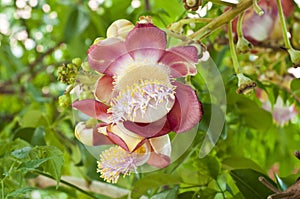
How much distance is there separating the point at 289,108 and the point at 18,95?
75 cm

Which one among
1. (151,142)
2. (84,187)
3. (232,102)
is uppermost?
(151,142)

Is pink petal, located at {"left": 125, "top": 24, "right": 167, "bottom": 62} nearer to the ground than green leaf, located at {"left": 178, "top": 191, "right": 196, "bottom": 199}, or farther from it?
farther from it

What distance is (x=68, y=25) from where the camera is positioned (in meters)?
0.96

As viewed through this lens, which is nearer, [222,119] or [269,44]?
[222,119]

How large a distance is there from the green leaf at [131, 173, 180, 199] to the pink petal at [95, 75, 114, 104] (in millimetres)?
171

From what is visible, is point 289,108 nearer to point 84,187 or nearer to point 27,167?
point 84,187

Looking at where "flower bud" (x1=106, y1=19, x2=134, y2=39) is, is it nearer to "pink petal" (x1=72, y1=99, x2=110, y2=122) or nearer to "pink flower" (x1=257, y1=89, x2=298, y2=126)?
"pink petal" (x1=72, y1=99, x2=110, y2=122)

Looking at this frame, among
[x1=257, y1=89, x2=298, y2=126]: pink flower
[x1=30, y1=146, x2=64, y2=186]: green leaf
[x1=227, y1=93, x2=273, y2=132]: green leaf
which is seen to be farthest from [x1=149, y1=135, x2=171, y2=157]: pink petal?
[x1=257, y1=89, x2=298, y2=126]: pink flower

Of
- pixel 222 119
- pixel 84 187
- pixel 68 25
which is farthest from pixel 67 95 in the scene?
pixel 68 25

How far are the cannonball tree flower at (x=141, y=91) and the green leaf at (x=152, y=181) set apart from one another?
0.14 meters

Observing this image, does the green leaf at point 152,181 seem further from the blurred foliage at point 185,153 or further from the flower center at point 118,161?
the flower center at point 118,161

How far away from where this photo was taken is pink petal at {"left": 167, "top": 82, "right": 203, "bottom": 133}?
0.47 meters

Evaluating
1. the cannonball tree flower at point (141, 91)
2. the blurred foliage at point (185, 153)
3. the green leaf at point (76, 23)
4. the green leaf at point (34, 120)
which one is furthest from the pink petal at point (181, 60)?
the green leaf at point (76, 23)

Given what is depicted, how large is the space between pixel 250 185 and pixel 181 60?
6.4 inches
